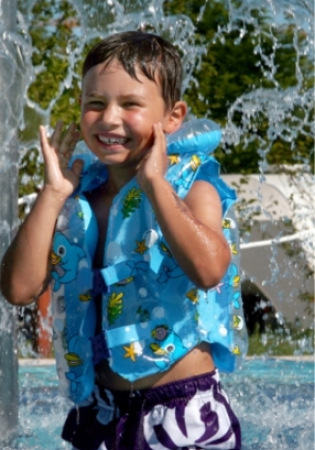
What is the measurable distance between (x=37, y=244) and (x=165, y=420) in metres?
0.56

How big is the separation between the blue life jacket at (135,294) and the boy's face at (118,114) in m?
0.12

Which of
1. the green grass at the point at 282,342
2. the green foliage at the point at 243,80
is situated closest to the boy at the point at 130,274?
the green grass at the point at 282,342

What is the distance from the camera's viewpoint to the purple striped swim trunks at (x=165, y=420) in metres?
2.94

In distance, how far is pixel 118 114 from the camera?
3.00 metres

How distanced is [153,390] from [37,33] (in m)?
9.11

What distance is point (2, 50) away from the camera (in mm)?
4867

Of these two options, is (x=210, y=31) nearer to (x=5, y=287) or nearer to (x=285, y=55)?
(x=285, y=55)

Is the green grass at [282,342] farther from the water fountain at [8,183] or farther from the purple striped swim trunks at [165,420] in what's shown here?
the purple striped swim trunks at [165,420]

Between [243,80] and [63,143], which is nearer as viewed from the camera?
[63,143]

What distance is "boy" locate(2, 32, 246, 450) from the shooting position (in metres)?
2.96

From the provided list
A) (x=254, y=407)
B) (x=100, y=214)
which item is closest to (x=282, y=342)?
(x=254, y=407)

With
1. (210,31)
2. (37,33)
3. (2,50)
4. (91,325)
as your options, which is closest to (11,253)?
(91,325)

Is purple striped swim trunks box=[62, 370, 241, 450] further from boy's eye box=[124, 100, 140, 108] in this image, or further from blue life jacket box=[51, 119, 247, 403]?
boy's eye box=[124, 100, 140, 108]

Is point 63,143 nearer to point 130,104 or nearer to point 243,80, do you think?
point 130,104
